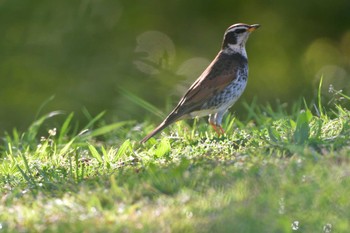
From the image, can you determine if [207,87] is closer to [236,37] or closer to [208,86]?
[208,86]

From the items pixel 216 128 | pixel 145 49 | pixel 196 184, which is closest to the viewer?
pixel 196 184

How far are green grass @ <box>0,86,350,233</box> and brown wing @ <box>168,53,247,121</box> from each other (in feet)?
1.27

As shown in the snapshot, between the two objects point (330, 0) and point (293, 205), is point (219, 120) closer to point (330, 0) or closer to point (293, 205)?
point (293, 205)

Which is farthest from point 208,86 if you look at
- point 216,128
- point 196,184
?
point 196,184

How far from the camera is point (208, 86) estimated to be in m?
9.80

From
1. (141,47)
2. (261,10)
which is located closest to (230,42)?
(261,10)

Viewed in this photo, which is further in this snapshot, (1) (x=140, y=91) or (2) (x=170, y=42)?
(2) (x=170, y=42)

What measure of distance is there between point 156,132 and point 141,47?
7583 millimetres

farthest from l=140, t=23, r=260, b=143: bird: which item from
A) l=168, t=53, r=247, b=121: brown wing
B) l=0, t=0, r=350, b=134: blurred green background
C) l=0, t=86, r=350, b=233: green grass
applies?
l=0, t=0, r=350, b=134: blurred green background

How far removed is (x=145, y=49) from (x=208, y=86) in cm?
712

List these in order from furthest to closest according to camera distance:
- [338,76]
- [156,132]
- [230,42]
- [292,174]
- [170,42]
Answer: [170,42] → [338,76] → [230,42] → [156,132] → [292,174]

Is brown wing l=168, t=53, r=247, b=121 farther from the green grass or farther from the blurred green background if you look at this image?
the blurred green background

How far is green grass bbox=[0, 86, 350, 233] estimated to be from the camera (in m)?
6.49

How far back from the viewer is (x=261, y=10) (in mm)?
15578
